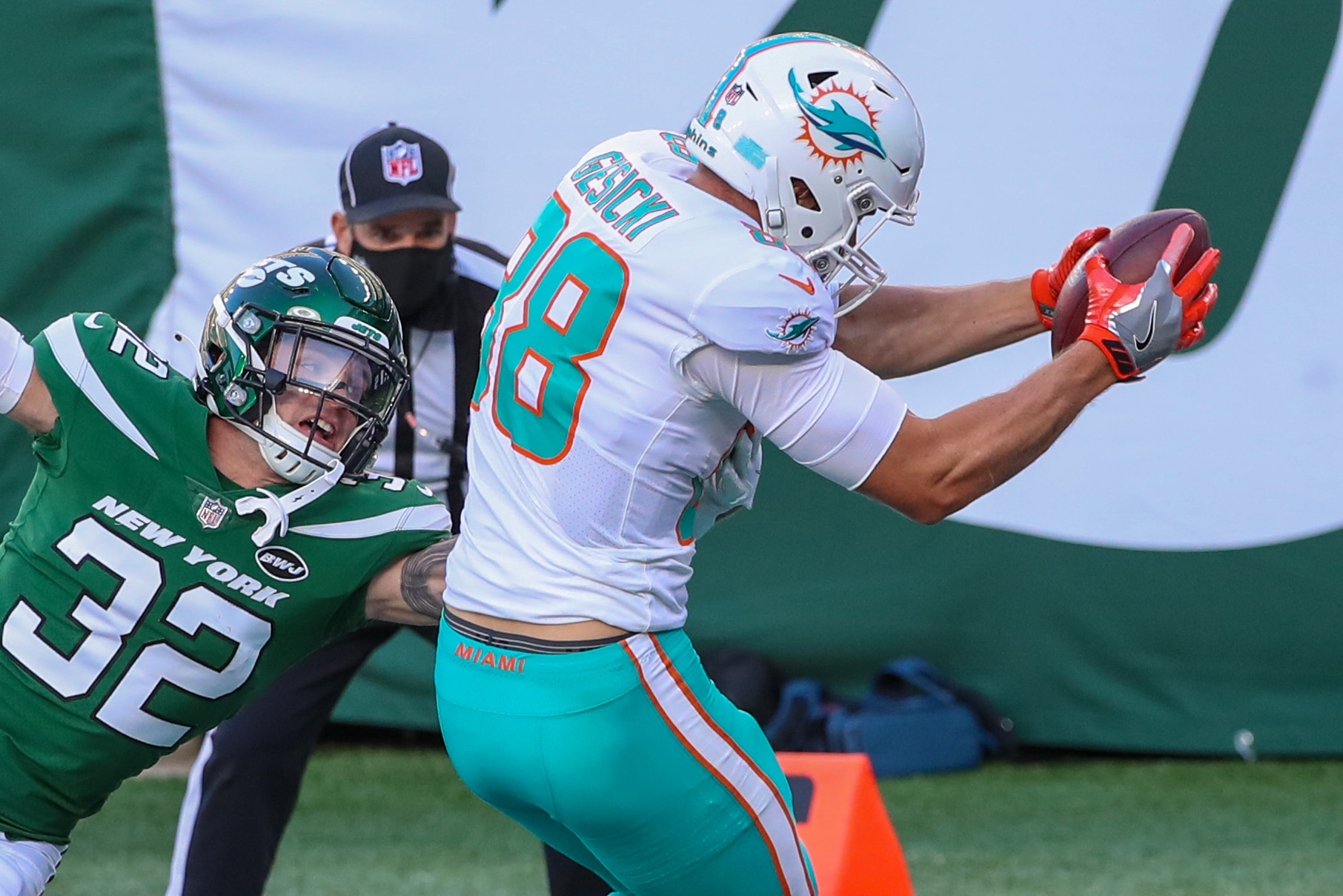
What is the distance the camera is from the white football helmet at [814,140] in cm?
210

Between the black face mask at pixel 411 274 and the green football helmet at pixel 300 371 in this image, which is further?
the black face mask at pixel 411 274

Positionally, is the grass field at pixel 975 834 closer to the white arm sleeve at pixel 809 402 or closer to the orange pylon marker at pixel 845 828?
the orange pylon marker at pixel 845 828

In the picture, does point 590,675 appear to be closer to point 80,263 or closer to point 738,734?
point 738,734

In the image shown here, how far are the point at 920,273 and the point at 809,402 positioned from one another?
291 cm

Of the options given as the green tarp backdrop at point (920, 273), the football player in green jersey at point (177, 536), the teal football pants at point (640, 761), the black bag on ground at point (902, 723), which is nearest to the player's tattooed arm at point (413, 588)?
the football player in green jersey at point (177, 536)

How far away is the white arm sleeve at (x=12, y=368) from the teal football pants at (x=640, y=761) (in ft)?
2.56

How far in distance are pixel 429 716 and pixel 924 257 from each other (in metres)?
2.13

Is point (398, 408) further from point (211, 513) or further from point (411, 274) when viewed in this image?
point (211, 513)

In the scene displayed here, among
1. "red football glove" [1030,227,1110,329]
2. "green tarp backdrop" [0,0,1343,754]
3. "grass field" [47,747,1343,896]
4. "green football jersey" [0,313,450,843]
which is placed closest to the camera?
"green football jersey" [0,313,450,843]

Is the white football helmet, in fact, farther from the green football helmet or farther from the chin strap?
the chin strap

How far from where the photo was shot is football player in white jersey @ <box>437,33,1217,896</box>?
1977 mm

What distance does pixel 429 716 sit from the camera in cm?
509

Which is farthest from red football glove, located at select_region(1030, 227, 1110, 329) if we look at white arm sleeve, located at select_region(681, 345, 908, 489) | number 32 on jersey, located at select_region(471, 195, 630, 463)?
number 32 on jersey, located at select_region(471, 195, 630, 463)

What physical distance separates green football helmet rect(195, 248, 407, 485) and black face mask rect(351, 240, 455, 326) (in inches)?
40.7
